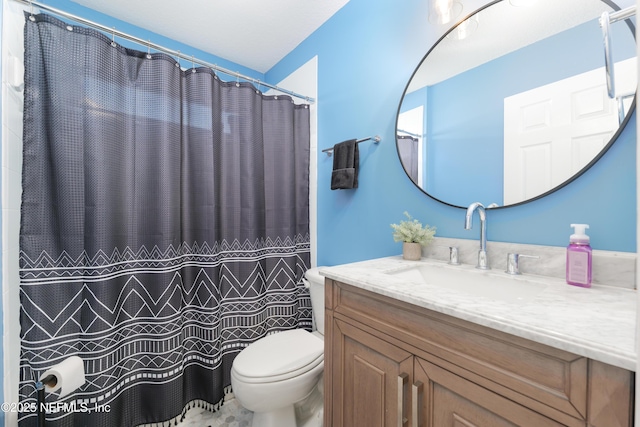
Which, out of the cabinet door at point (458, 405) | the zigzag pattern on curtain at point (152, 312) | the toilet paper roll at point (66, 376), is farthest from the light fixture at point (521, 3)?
the toilet paper roll at point (66, 376)

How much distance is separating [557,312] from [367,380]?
1.79 feet

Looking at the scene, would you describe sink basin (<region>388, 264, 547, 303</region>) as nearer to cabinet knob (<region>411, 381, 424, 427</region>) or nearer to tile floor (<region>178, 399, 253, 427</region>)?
cabinet knob (<region>411, 381, 424, 427</region>)

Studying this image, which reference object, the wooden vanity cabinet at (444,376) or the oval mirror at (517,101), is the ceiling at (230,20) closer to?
the oval mirror at (517,101)

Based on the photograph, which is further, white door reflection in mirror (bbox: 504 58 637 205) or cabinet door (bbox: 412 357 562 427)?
white door reflection in mirror (bbox: 504 58 637 205)

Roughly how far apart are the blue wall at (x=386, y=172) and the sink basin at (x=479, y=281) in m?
0.17

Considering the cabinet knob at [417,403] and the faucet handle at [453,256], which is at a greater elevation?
the faucet handle at [453,256]

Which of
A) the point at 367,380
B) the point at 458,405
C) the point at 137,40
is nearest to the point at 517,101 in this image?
the point at 458,405

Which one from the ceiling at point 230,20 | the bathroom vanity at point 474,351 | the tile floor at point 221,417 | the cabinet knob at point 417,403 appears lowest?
the tile floor at point 221,417

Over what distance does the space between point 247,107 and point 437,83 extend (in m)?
1.11

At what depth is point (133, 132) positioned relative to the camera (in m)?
1.30

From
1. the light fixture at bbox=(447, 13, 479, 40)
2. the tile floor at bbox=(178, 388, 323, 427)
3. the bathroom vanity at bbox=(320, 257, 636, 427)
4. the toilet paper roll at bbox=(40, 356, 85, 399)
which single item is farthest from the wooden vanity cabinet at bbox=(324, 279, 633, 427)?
the light fixture at bbox=(447, 13, 479, 40)

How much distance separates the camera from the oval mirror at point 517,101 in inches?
30.9

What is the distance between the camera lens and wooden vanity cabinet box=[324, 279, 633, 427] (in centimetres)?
44

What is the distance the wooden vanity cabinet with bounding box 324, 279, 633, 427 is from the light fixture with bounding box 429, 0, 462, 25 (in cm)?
123
